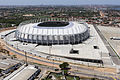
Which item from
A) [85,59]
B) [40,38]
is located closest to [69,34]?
[40,38]

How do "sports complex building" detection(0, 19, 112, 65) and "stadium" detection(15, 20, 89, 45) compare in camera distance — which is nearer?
"sports complex building" detection(0, 19, 112, 65)

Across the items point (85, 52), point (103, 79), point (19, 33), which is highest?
point (19, 33)

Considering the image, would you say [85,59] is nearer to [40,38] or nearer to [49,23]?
[40,38]

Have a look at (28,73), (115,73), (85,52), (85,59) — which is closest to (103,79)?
(115,73)

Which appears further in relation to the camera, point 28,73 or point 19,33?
point 19,33

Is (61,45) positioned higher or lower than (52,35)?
lower

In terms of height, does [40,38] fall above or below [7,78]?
above

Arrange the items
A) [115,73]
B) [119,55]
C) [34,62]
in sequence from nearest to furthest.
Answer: [115,73]
[34,62]
[119,55]

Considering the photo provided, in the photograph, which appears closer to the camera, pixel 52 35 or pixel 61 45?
pixel 61 45

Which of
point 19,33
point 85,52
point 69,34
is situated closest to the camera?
point 85,52

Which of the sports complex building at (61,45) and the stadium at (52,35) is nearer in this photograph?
the sports complex building at (61,45)
